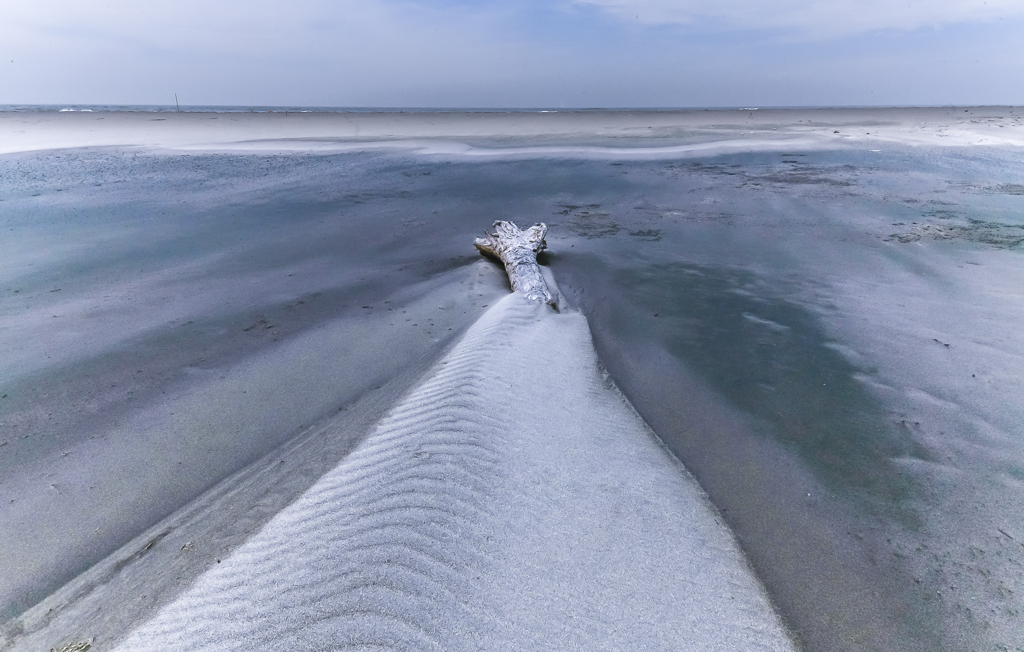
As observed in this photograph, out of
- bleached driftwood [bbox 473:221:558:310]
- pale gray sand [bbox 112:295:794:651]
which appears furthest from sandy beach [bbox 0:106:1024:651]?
bleached driftwood [bbox 473:221:558:310]

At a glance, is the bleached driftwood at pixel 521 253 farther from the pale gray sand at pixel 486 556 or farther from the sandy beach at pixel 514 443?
the pale gray sand at pixel 486 556

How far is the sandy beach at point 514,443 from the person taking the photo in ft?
7.84

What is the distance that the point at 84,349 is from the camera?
16.7 feet

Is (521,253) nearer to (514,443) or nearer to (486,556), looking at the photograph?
Result: (514,443)

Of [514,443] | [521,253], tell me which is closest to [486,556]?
[514,443]

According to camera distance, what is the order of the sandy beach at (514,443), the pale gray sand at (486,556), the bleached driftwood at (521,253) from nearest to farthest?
1. the pale gray sand at (486,556)
2. the sandy beach at (514,443)
3. the bleached driftwood at (521,253)

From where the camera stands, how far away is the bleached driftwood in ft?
21.2

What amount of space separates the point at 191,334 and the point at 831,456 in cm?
583

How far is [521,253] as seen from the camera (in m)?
7.53

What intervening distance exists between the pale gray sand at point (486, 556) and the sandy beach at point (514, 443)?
0.02m

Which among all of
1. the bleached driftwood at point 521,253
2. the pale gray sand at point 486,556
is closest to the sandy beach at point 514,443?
the pale gray sand at point 486,556

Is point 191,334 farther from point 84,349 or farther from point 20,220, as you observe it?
point 20,220

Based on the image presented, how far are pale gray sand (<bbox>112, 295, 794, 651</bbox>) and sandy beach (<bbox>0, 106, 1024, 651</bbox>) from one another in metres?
0.02

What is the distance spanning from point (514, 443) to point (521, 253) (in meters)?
4.49
